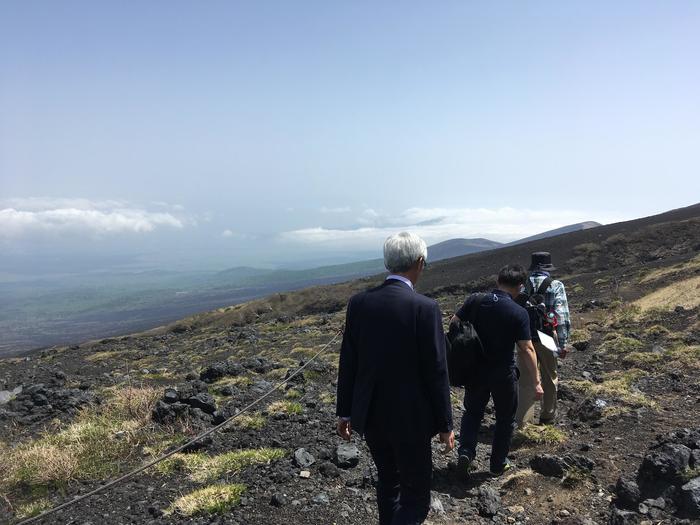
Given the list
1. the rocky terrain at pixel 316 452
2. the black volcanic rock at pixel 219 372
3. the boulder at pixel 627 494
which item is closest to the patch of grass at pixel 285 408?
the rocky terrain at pixel 316 452

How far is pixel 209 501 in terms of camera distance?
4.81 metres

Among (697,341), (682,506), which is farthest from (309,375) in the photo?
(697,341)

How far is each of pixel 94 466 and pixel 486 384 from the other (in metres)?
5.13

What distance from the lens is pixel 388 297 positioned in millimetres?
3297

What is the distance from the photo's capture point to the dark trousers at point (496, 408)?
196 inches

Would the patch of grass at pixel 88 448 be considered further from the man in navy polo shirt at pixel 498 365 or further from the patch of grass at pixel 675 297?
the patch of grass at pixel 675 297

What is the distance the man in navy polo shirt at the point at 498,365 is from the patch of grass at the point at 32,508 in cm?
465

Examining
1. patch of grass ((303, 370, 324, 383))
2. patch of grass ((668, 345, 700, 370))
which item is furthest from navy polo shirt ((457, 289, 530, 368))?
patch of grass ((668, 345, 700, 370))

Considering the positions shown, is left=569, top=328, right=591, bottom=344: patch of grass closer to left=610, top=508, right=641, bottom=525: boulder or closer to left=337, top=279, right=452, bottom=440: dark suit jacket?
left=610, top=508, right=641, bottom=525: boulder

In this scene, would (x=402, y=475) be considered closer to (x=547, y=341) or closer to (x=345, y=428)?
(x=345, y=428)

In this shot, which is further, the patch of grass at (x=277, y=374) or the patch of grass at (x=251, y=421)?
the patch of grass at (x=277, y=374)

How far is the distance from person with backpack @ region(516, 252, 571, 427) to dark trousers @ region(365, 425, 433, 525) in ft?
10.5

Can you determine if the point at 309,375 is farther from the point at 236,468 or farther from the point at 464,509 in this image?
the point at 464,509

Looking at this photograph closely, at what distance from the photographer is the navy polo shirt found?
491 cm
